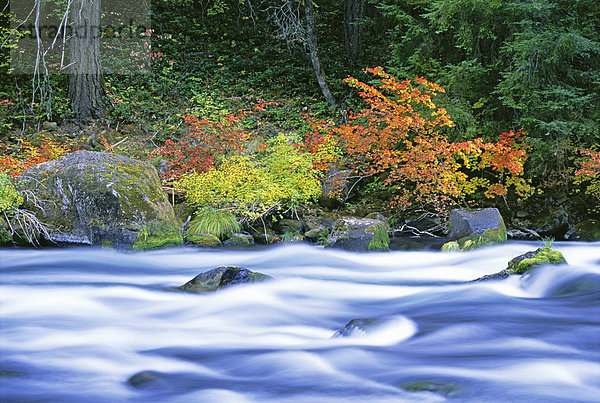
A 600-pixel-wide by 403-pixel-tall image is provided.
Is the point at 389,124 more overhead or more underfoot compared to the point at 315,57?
more underfoot

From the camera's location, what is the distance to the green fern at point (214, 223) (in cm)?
918

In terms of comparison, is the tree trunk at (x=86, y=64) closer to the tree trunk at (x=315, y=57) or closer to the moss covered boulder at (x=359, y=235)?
the tree trunk at (x=315, y=57)

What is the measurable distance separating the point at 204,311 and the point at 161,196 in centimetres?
388

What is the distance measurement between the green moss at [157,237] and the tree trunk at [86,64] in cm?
590

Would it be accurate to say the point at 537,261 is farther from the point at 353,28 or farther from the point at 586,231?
the point at 353,28

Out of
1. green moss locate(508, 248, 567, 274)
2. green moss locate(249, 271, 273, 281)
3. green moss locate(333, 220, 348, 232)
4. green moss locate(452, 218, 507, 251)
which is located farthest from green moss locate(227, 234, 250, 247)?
green moss locate(508, 248, 567, 274)

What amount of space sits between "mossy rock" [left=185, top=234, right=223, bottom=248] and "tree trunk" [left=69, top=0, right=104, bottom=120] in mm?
5944

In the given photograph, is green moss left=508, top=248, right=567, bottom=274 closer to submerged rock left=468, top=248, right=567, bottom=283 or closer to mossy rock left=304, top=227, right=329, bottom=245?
submerged rock left=468, top=248, right=567, bottom=283

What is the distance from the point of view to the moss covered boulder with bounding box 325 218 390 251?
8867 millimetres

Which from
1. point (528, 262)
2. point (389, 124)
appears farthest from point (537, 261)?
point (389, 124)

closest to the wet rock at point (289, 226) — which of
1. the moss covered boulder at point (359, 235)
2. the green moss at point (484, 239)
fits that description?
the moss covered boulder at point (359, 235)

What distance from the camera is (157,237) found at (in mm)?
8484

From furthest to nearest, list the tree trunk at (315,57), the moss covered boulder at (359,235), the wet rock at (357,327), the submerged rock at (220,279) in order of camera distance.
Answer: the tree trunk at (315,57) → the moss covered boulder at (359,235) → the submerged rock at (220,279) → the wet rock at (357,327)

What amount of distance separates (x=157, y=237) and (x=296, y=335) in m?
4.21
